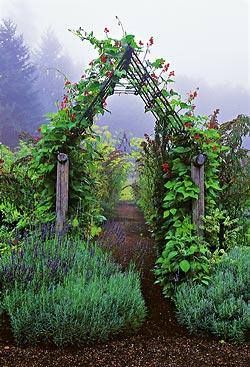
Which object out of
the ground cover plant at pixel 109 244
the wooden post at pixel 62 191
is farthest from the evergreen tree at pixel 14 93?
the wooden post at pixel 62 191

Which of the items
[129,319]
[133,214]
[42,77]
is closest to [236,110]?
[133,214]

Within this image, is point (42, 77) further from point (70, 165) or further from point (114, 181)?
point (70, 165)

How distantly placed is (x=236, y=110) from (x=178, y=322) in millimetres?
15030

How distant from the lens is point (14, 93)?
21922 mm

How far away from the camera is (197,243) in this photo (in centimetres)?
387

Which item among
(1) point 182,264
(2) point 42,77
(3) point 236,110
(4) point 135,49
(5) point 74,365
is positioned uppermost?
(2) point 42,77

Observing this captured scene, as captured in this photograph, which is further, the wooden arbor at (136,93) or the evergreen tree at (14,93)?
the evergreen tree at (14,93)

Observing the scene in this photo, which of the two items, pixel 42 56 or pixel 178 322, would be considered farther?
pixel 42 56

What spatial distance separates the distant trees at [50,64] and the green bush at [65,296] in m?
22.5

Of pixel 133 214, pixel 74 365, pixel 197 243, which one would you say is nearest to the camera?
pixel 74 365

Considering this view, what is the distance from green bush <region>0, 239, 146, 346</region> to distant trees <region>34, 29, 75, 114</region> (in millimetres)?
22511

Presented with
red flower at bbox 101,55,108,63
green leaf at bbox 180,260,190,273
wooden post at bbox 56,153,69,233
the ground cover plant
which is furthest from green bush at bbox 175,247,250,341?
red flower at bbox 101,55,108,63

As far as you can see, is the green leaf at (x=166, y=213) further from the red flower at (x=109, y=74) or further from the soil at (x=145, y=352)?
the red flower at (x=109, y=74)

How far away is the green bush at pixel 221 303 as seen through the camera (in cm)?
315
